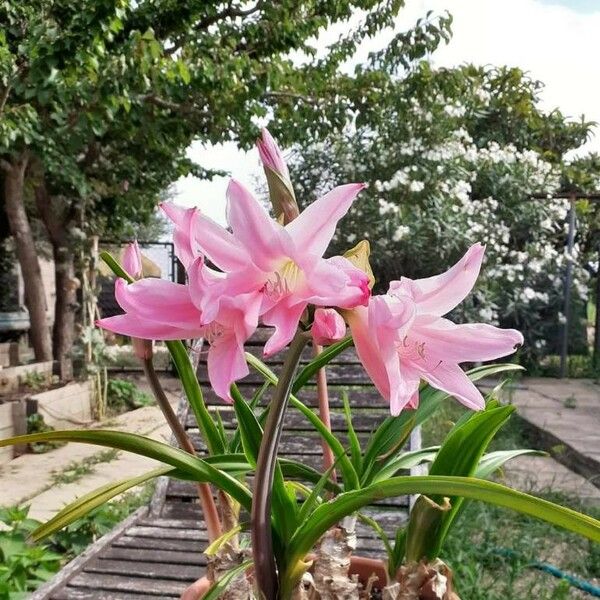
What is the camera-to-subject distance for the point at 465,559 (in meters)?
2.33

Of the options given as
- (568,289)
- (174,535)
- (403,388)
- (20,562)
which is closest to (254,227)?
(403,388)

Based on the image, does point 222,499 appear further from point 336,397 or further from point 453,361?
point 336,397

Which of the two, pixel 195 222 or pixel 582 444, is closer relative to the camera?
pixel 195 222

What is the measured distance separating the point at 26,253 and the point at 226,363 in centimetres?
693

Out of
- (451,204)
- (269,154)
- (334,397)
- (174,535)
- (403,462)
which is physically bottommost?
(174,535)

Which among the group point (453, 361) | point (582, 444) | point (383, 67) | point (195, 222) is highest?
point (383, 67)

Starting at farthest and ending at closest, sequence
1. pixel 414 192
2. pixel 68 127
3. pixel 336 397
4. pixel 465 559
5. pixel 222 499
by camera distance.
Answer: pixel 414 192 → pixel 68 127 → pixel 336 397 → pixel 465 559 → pixel 222 499

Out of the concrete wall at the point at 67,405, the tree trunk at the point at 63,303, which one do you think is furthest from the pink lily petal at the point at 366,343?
the tree trunk at the point at 63,303

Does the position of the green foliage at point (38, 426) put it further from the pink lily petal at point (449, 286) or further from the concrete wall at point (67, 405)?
the pink lily petal at point (449, 286)

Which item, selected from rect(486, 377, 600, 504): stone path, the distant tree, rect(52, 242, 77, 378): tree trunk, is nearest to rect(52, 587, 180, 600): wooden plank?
rect(486, 377, 600, 504): stone path

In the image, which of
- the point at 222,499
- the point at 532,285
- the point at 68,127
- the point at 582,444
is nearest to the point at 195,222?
the point at 222,499

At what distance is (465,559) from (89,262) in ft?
17.0

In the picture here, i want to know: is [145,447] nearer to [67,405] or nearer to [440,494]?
[440,494]

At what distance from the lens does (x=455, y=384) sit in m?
0.64
